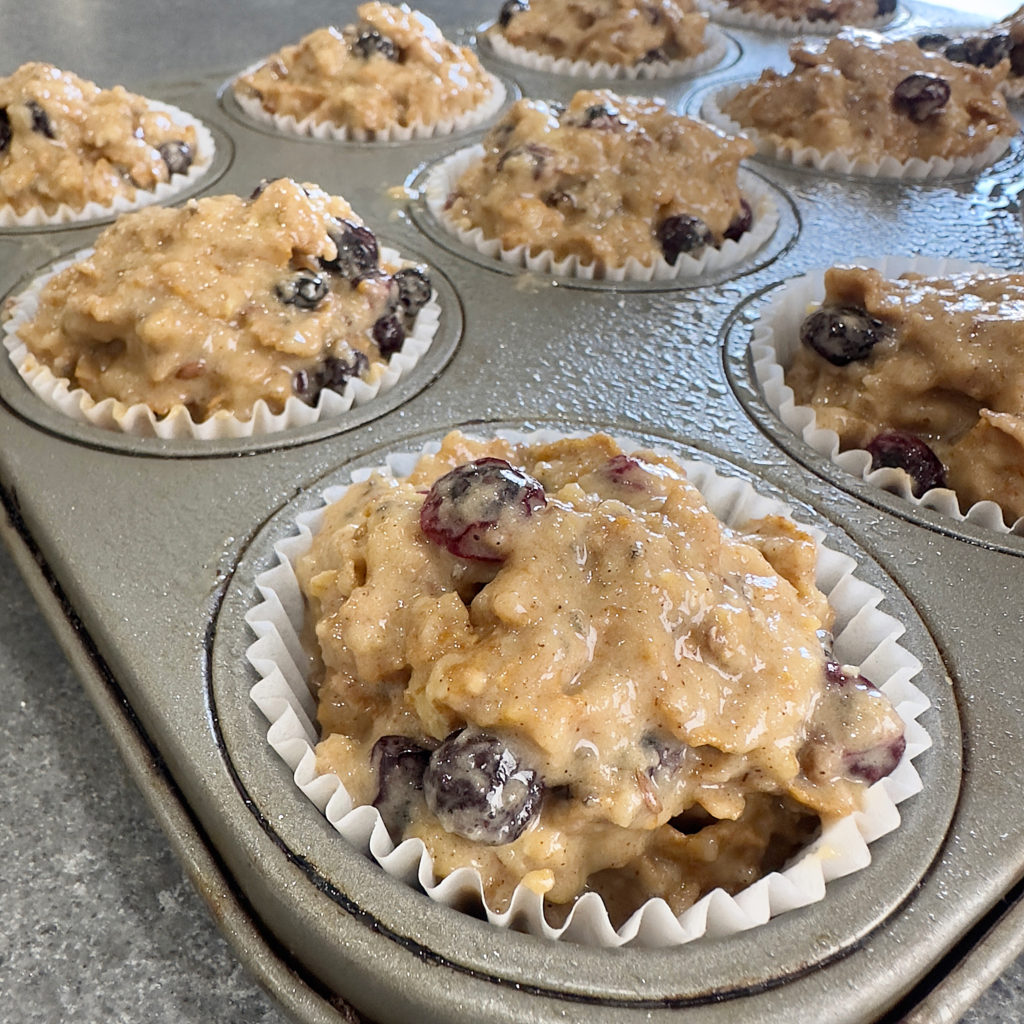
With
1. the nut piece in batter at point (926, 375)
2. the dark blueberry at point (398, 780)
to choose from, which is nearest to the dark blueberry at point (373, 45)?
the nut piece in batter at point (926, 375)

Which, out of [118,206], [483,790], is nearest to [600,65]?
[118,206]

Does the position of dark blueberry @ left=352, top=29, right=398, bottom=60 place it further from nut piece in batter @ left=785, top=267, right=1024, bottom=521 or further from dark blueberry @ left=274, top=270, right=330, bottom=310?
nut piece in batter @ left=785, top=267, right=1024, bottom=521

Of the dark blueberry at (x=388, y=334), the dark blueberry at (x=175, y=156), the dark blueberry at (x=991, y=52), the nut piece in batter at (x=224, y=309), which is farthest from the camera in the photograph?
the dark blueberry at (x=991, y=52)

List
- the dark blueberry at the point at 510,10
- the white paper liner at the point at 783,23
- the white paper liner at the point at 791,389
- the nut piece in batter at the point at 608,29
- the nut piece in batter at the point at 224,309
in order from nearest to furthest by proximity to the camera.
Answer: the white paper liner at the point at 791,389, the nut piece in batter at the point at 224,309, the nut piece in batter at the point at 608,29, the dark blueberry at the point at 510,10, the white paper liner at the point at 783,23

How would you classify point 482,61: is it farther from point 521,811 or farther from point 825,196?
point 521,811

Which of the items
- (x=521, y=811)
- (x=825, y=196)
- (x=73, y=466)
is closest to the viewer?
(x=521, y=811)

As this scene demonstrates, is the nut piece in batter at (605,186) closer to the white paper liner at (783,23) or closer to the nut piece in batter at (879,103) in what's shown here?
the nut piece in batter at (879,103)

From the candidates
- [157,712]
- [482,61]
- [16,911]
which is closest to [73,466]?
[157,712]
